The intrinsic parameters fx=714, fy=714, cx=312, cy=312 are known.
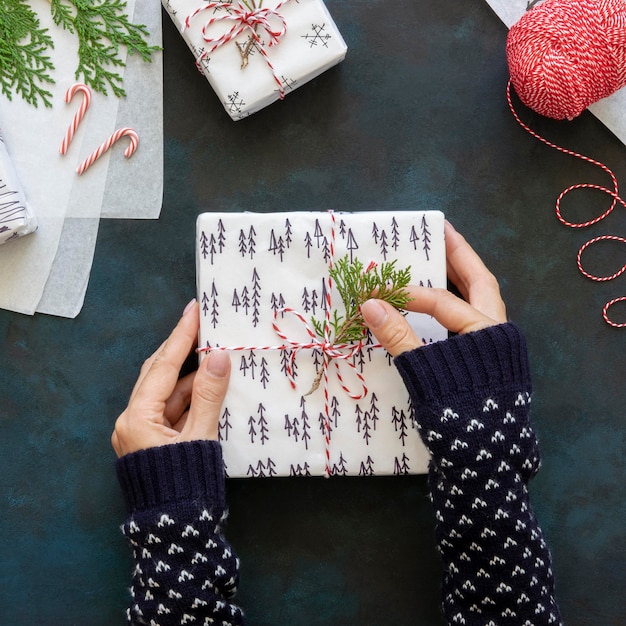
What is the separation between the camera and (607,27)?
1.03 m

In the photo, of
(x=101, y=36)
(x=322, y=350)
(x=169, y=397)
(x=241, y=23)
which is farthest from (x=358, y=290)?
(x=101, y=36)

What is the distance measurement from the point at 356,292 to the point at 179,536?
0.41m

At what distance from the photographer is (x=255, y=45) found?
1.10 metres

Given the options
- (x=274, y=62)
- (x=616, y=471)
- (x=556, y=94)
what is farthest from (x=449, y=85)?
(x=616, y=471)

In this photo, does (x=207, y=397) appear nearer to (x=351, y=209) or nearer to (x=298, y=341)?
(x=298, y=341)

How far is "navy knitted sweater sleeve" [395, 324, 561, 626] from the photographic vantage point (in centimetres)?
96

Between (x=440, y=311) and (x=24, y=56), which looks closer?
(x=440, y=311)

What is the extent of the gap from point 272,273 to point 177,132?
31 cm

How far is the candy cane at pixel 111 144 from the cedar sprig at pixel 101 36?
2.4 inches

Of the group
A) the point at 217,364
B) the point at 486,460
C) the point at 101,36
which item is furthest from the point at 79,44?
the point at 486,460

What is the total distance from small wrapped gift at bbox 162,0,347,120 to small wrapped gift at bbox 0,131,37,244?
335mm

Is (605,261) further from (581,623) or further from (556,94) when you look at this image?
(581,623)

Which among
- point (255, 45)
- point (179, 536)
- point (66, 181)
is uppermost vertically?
point (255, 45)

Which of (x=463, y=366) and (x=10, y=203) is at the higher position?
(x=10, y=203)
